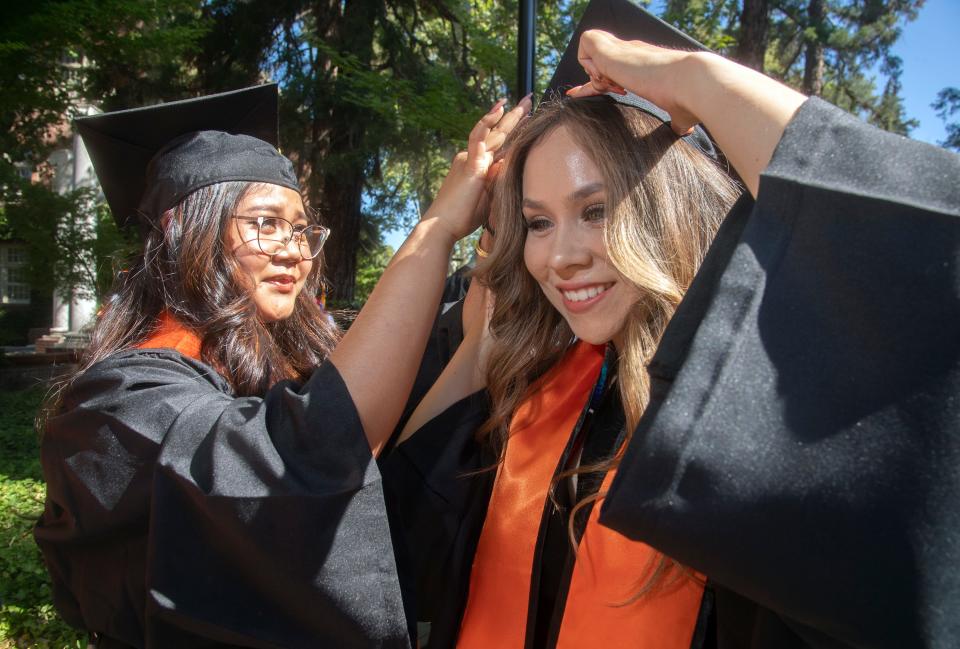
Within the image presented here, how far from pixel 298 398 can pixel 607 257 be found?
74cm

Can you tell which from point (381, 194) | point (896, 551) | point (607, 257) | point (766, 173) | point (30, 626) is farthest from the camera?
point (381, 194)

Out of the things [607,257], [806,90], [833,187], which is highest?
[806,90]

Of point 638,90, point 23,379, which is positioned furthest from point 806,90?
point 23,379

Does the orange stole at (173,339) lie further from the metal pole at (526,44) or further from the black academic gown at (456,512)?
the metal pole at (526,44)

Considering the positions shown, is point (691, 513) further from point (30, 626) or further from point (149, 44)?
point (149, 44)

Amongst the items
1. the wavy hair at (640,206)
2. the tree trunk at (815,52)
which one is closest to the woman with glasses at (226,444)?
the wavy hair at (640,206)

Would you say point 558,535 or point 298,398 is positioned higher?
point 298,398

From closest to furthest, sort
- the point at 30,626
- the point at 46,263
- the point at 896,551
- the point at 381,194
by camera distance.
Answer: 1. the point at 896,551
2. the point at 30,626
3. the point at 46,263
4. the point at 381,194

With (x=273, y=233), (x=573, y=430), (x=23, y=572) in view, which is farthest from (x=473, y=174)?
(x=23, y=572)

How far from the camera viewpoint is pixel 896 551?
743 mm

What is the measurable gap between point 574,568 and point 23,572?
3929mm

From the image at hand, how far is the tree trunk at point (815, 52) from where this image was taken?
10.2 m

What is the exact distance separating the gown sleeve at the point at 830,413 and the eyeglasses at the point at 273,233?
5.30ft

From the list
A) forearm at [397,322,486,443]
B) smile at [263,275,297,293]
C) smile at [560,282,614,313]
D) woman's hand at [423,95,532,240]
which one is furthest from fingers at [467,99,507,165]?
smile at [263,275,297,293]
